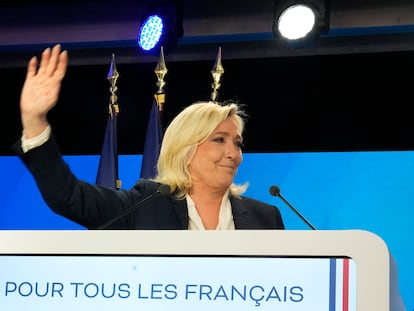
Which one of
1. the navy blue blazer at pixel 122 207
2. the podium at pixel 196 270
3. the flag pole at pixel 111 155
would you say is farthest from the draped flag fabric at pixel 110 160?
the podium at pixel 196 270

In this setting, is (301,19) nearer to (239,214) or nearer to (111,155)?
(111,155)

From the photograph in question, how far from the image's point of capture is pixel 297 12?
324 cm

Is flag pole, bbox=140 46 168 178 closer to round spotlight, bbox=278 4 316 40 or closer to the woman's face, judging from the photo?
round spotlight, bbox=278 4 316 40

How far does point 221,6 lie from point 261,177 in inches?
38.3

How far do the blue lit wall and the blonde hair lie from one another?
62.9 inches

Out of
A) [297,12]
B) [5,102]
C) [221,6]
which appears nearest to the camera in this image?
[297,12]

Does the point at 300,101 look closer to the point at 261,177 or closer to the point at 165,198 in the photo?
the point at 261,177

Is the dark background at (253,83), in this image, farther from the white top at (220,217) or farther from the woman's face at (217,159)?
the white top at (220,217)

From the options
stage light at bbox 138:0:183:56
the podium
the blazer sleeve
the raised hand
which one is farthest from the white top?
stage light at bbox 138:0:183:56

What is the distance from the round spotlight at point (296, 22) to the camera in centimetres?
323

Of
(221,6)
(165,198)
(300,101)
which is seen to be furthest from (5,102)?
(165,198)

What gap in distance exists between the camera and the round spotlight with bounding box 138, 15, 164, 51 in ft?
11.5

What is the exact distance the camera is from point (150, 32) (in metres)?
3.53

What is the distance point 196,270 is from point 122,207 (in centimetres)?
113
